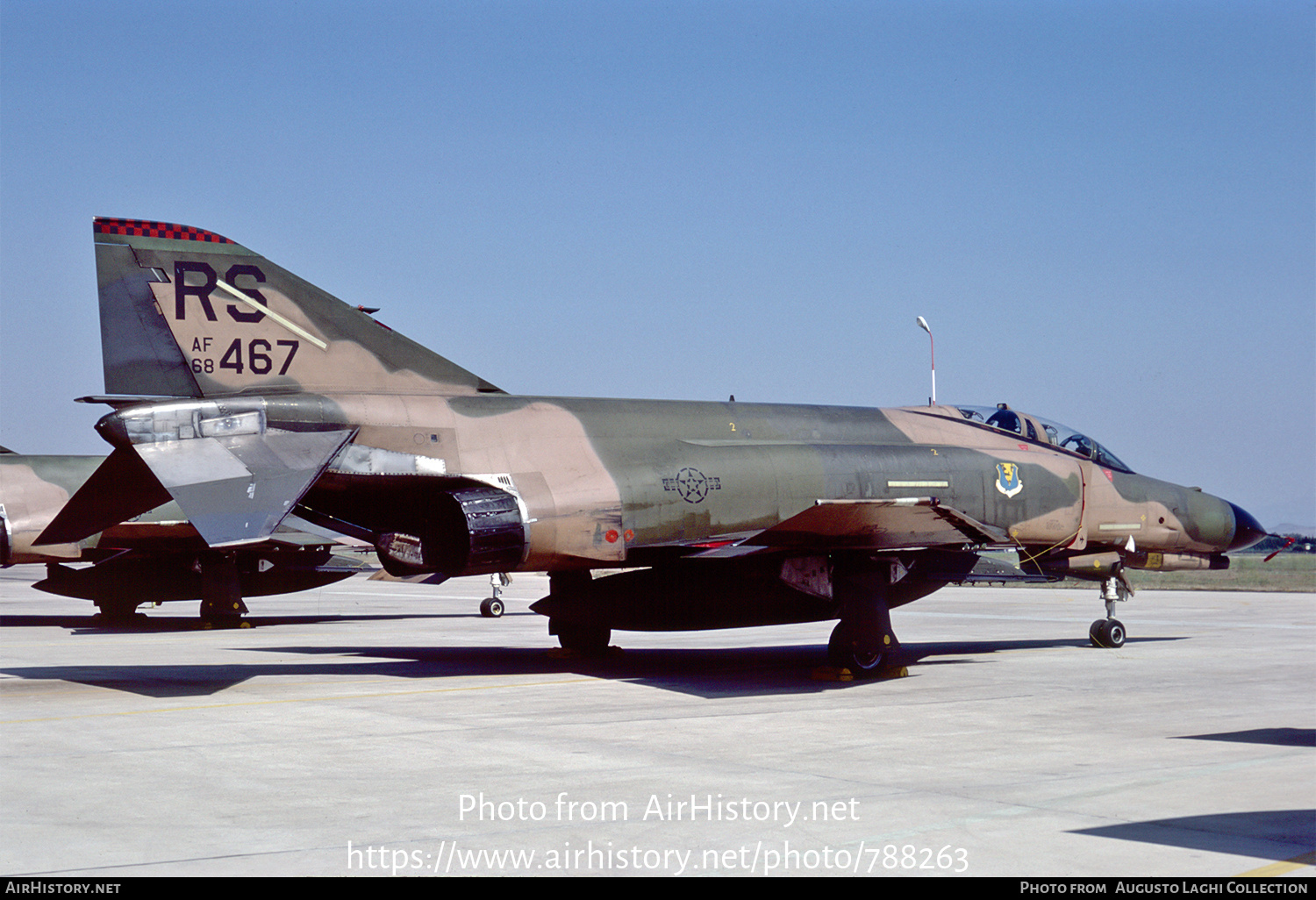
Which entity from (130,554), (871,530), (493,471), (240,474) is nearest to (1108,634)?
(871,530)

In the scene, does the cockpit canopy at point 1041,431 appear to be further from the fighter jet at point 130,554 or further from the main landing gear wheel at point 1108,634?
the fighter jet at point 130,554

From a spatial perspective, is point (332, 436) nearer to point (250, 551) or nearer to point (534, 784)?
point (534, 784)

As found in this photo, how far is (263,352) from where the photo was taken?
486 inches

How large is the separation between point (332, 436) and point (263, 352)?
4.37 ft

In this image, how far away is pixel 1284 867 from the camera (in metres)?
5.29

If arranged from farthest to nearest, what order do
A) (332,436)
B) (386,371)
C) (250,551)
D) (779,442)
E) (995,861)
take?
1. (250,551)
2. (779,442)
3. (386,371)
4. (332,436)
5. (995,861)

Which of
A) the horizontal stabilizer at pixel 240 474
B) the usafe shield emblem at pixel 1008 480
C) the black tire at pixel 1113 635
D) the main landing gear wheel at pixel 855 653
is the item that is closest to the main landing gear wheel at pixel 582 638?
the main landing gear wheel at pixel 855 653

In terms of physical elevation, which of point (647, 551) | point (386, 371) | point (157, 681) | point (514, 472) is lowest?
point (157, 681)

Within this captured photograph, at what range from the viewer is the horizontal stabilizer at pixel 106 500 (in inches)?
496

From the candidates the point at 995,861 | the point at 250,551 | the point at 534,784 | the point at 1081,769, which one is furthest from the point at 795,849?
the point at 250,551

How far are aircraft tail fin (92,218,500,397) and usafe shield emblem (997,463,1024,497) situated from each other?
756cm

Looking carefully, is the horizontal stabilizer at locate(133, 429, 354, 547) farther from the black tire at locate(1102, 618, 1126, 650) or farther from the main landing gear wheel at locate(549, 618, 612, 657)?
the black tire at locate(1102, 618, 1126, 650)

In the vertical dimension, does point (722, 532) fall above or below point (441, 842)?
above

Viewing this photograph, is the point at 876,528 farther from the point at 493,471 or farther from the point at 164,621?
the point at 164,621
